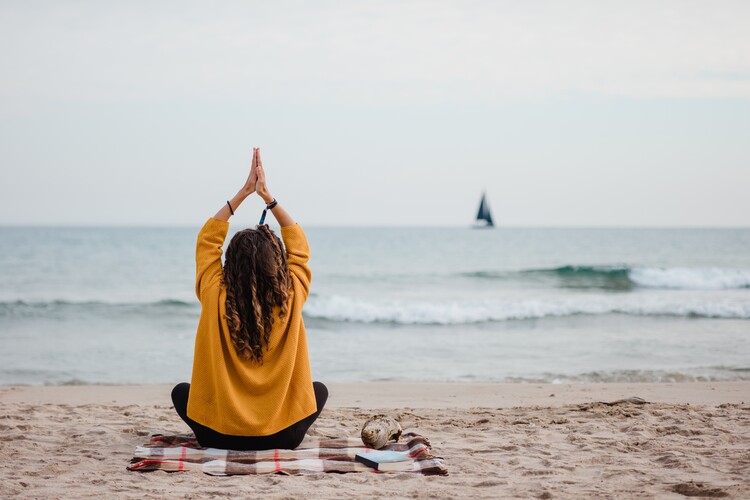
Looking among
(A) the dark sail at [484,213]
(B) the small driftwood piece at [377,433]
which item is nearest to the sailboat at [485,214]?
(A) the dark sail at [484,213]

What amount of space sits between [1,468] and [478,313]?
40.4 ft

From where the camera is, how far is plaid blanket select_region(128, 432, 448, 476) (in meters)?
4.08

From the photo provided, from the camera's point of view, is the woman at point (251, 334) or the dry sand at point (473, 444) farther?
the woman at point (251, 334)

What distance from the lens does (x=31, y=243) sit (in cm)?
4338

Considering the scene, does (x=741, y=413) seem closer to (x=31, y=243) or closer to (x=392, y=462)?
(x=392, y=462)

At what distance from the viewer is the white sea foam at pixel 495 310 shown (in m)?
14.8

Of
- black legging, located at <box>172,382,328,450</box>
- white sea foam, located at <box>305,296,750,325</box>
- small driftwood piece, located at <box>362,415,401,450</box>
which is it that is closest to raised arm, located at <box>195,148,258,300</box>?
black legging, located at <box>172,382,328,450</box>

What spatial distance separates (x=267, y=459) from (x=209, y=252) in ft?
4.07

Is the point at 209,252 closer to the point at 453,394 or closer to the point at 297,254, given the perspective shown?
A: the point at 297,254

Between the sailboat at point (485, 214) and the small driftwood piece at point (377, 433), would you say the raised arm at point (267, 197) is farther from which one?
the sailboat at point (485, 214)

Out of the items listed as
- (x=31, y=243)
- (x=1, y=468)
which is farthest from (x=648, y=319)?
(x=31, y=243)

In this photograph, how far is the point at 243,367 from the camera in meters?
4.01

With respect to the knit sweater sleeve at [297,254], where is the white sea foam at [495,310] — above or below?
below

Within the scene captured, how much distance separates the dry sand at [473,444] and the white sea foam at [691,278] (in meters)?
16.4
